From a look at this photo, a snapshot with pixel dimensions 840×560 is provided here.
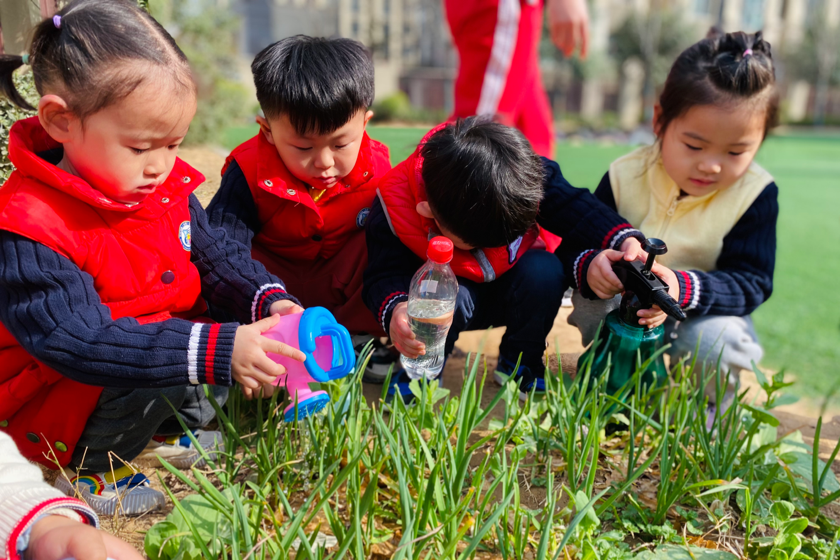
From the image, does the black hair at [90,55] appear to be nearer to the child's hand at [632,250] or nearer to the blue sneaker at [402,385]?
the blue sneaker at [402,385]

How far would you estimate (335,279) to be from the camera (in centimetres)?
227

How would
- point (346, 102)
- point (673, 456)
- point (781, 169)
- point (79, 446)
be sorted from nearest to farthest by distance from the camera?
point (673, 456), point (79, 446), point (346, 102), point (781, 169)

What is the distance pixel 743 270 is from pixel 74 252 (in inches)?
79.9

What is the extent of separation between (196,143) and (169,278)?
7.32 meters

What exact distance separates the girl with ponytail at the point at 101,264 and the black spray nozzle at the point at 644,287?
3.22 ft

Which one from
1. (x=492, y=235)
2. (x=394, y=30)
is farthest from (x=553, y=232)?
(x=394, y=30)

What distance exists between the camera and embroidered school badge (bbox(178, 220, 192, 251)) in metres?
1.77

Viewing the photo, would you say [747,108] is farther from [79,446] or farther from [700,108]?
[79,446]

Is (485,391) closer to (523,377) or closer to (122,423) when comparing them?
(523,377)

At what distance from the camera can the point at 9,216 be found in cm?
139

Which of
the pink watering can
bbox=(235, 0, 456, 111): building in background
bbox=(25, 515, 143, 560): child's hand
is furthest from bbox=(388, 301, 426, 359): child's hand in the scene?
bbox=(235, 0, 456, 111): building in background

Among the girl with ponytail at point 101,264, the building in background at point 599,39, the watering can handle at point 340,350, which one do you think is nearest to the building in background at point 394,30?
the building in background at point 599,39

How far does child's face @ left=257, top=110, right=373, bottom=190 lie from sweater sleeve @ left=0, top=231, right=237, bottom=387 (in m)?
0.65

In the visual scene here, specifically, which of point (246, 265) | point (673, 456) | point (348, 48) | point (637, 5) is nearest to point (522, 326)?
point (673, 456)
